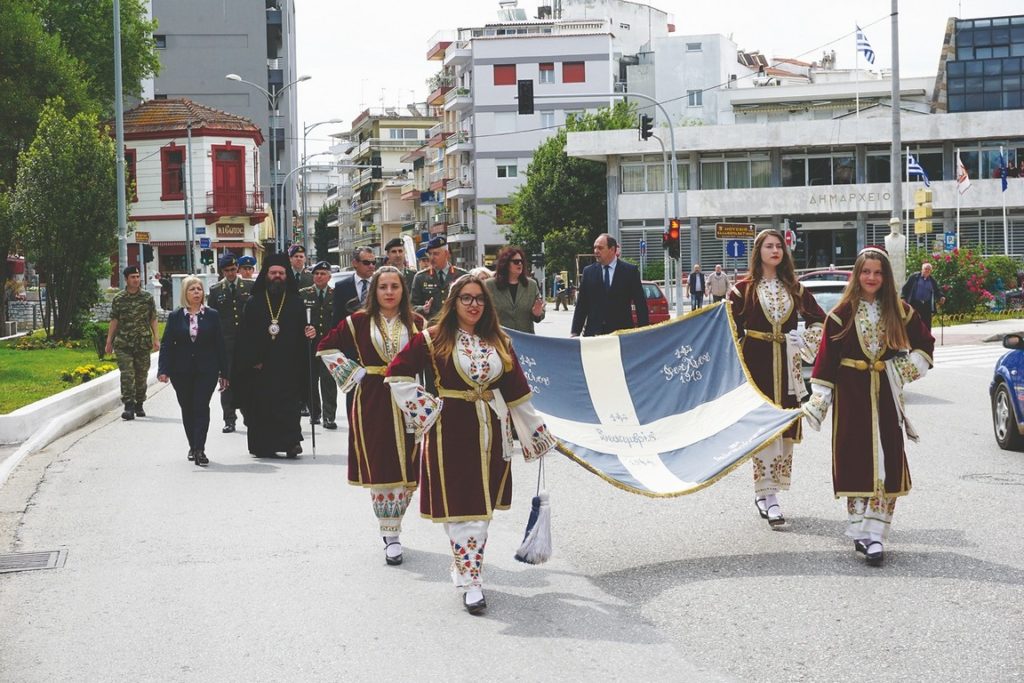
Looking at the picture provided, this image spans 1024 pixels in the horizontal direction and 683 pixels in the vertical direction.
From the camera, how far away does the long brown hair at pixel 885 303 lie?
7910mm

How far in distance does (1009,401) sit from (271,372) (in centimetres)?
707

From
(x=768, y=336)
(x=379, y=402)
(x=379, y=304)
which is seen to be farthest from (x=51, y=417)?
(x=768, y=336)

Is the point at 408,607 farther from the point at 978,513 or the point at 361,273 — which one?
the point at 361,273

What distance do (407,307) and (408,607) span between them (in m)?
2.33

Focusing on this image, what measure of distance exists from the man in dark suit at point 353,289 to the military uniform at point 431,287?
1.72 feet

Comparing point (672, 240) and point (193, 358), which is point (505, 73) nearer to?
point (672, 240)

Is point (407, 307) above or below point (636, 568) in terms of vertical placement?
above

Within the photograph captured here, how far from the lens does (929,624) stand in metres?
6.39

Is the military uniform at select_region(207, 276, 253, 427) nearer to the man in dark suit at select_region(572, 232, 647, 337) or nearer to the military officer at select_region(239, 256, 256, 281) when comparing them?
the military officer at select_region(239, 256, 256, 281)

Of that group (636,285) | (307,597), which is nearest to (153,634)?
(307,597)

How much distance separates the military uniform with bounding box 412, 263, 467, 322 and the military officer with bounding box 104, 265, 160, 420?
486 cm

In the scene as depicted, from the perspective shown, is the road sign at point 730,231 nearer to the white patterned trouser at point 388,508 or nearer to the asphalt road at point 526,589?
the asphalt road at point 526,589

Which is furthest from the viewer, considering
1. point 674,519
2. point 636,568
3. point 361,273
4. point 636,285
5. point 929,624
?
point 361,273

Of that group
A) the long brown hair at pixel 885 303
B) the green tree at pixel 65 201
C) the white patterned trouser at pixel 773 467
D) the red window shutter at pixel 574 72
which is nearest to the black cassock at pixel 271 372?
the white patterned trouser at pixel 773 467
